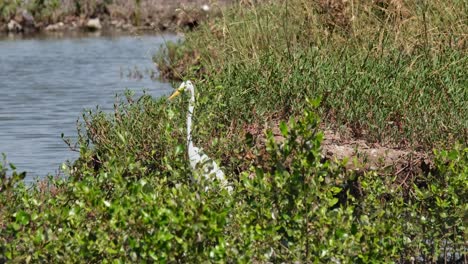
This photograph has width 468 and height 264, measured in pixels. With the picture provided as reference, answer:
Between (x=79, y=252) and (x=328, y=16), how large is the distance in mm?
7406

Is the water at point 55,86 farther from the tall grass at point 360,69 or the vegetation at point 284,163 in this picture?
the vegetation at point 284,163

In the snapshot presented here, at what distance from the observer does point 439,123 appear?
10328mm

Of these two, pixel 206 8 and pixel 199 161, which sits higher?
pixel 199 161

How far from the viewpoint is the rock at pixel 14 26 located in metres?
31.8

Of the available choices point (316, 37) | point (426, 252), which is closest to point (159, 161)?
point (426, 252)

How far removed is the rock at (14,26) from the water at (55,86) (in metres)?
2.63

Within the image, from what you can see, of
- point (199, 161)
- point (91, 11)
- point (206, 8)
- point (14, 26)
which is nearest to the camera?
point (199, 161)

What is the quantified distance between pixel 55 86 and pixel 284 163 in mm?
12414

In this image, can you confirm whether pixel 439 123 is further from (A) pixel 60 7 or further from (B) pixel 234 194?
(A) pixel 60 7

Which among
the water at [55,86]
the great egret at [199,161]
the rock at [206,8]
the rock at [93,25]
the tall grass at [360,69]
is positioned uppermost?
the great egret at [199,161]

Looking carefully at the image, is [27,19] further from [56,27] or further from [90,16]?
[90,16]

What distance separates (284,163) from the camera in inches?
353

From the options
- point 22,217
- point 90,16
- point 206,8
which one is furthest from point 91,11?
point 22,217

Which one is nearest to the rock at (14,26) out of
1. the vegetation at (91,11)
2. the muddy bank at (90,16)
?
the muddy bank at (90,16)
